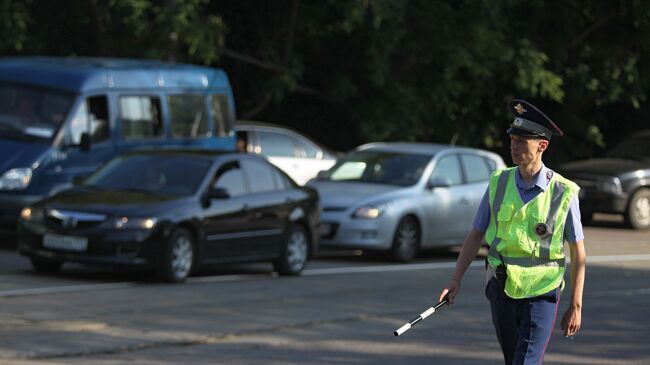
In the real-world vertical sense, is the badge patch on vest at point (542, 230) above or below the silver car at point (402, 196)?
above

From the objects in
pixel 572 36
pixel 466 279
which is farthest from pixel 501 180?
pixel 572 36

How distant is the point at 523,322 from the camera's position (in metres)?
6.64

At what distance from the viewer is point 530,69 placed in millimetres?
29719

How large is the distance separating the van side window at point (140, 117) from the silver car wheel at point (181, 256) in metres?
4.94

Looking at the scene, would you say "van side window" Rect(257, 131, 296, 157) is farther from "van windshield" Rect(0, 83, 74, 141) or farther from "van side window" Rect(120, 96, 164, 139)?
"van windshield" Rect(0, 83, 74, 141)

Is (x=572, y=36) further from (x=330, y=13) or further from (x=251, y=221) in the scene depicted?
(x=251, y=221)

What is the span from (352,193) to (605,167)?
9592 mm

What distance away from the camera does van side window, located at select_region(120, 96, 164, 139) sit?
19.5m

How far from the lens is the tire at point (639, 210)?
86.4ft

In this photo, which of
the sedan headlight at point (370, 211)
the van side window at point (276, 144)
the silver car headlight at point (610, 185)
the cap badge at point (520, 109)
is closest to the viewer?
the cap badge at point (520, 109)

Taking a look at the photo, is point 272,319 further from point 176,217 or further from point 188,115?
point 188,115

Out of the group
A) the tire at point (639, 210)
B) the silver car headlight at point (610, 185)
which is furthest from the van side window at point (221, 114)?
the tire at point (639, 210)

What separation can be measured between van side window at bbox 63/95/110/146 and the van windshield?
0.53 ft

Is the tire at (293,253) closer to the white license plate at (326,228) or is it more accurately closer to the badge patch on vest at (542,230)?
the white license plate at (326,228)
